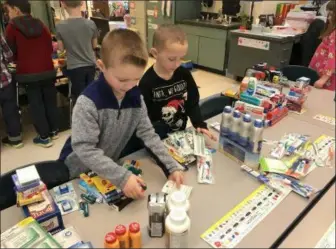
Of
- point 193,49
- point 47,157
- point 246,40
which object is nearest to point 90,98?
point 47,157

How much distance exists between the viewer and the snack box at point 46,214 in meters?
0.79

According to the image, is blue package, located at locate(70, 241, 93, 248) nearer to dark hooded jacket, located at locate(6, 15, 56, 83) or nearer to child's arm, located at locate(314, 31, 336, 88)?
dark hooded jacket, located at locate(6, 15, 56, 83)

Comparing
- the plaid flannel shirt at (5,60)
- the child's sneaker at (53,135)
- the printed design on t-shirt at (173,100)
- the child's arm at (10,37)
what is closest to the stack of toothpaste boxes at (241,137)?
the printed design on t-shirt at (173,100)

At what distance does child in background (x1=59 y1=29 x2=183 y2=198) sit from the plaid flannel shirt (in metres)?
1.52

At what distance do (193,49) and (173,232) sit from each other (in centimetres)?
446

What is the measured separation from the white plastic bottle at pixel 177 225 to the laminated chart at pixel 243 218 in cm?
12

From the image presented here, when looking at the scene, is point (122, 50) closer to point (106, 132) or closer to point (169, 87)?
point (106, 132)

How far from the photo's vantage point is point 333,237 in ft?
2.78

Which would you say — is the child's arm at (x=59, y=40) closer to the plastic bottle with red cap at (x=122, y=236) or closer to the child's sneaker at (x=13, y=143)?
the child's sneaker at (x=13, y=143)

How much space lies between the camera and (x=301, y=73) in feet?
7.95

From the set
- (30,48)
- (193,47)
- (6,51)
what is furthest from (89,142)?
(193,47)

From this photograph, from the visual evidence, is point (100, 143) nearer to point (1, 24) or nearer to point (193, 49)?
point (1, 24)

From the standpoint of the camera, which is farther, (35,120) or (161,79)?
(35,120)

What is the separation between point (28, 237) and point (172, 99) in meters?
0.91
